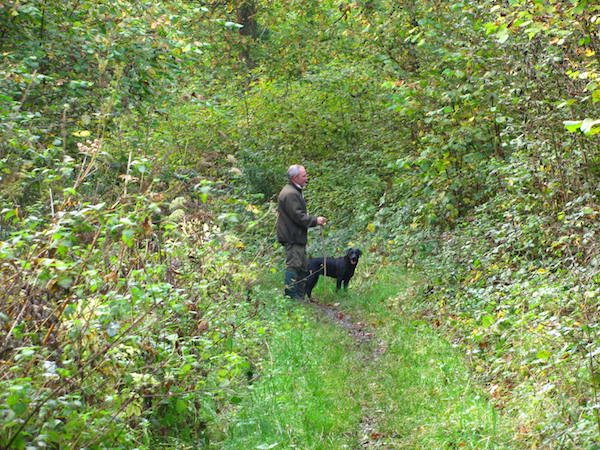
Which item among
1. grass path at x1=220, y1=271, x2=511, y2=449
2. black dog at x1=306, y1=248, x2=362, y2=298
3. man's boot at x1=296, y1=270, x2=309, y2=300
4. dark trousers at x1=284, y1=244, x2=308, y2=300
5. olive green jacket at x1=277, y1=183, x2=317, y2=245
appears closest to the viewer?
grass path at x1=220, y1=271, x2=511, y2=449

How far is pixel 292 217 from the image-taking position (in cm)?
1209

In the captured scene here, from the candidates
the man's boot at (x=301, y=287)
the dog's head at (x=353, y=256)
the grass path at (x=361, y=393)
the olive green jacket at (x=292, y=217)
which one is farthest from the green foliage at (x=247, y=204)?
the dog's head at (x=353, y=256)

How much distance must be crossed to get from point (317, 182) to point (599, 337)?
1411cm

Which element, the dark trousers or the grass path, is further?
the dark trousers

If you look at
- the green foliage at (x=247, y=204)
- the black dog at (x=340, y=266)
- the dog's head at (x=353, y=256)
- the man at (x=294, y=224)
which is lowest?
the black dog at (x=340, y=266)

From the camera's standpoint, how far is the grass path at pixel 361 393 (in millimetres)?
6453

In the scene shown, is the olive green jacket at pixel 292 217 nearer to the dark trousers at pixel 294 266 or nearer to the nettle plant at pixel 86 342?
the dark trousers at pixel 294 266

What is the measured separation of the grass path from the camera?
645 cm

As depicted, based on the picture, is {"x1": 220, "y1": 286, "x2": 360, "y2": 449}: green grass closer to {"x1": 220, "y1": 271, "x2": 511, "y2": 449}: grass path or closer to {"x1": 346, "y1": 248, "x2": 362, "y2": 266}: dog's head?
{"x1": 220, "y1": 271, "x2": 511, "y2": 449}: grass path

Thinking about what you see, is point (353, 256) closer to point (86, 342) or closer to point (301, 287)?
point (301, 287)

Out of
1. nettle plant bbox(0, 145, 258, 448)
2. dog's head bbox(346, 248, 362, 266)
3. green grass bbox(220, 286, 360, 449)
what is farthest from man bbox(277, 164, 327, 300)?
nettle plant bbox(0, 145, 258, 448)

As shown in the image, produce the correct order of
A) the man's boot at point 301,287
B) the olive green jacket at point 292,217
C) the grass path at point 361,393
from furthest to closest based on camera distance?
1. the man's boot at point 301,287
2. the olive green jacket at point 292,217
3. the grass path at point 361,393

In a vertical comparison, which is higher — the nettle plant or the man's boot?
the nettle plant

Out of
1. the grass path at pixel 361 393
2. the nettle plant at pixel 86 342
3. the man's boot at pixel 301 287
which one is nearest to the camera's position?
the nettle plant at pixel 86 342
